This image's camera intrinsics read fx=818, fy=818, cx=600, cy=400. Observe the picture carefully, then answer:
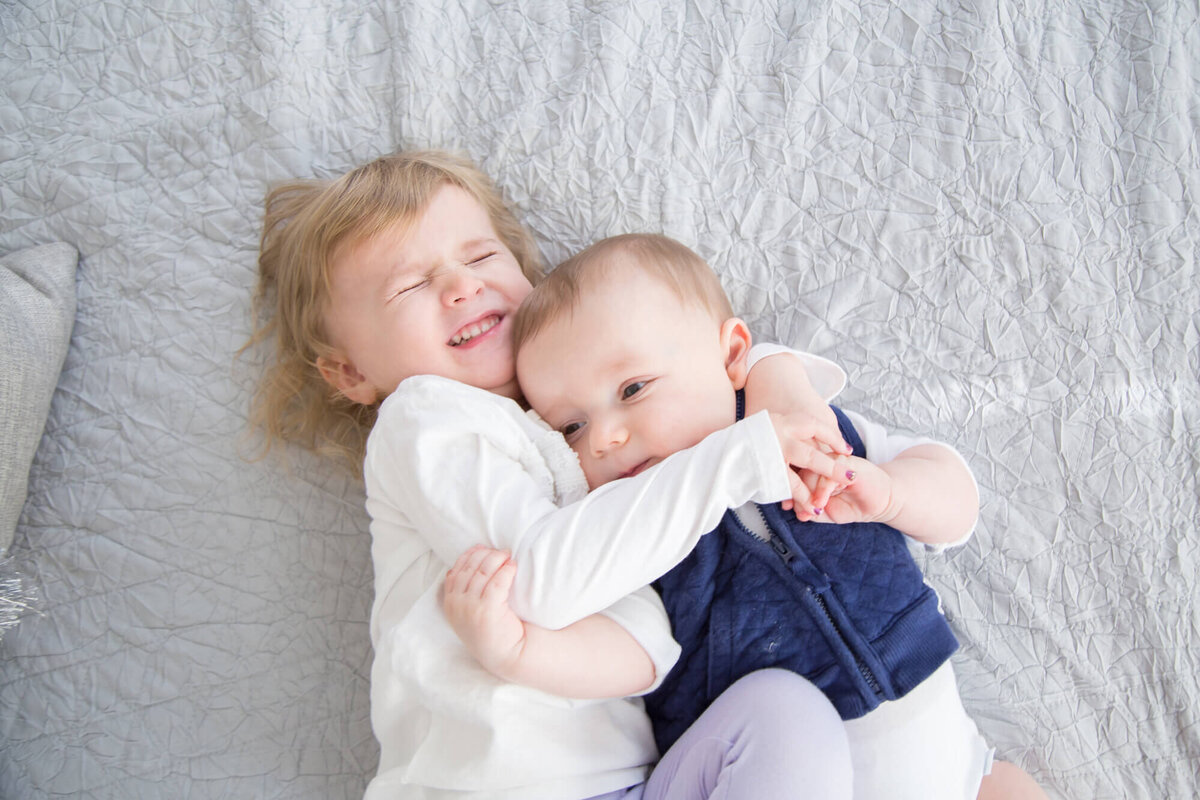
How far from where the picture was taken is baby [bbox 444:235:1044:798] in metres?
1.08

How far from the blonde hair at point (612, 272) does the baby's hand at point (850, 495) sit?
1.02 feet

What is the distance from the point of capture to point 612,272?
1.14m

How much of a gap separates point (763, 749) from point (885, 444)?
1.58ft

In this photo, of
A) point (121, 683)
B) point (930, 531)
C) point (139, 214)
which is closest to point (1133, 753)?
point (930, 531)

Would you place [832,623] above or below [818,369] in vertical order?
below

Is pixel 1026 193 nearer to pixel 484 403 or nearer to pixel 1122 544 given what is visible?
pixel 1122 544

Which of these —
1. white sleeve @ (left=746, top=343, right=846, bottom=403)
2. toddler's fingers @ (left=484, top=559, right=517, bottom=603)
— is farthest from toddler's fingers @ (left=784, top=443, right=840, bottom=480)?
toddler's fingers @ (left=484, top=559, right=517, bottom=603)

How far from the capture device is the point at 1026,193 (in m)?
1.31

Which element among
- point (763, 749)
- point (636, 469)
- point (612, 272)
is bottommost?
point (763, 749)

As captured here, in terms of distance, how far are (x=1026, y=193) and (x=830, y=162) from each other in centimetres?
31

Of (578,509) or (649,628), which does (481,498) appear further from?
(649,628)

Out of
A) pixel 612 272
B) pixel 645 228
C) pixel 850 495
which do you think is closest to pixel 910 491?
pixel 850 495

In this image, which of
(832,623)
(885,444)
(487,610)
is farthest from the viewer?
(885,444)

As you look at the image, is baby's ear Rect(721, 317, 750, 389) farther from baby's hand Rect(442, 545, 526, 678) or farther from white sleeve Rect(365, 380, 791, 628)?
baby's hand Rect(442, 545, 526, 678)
